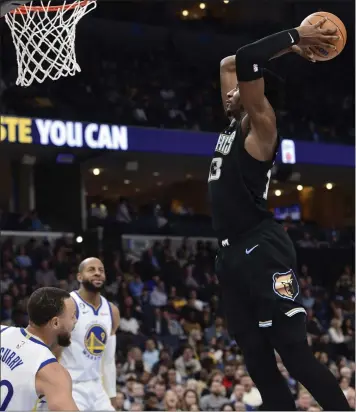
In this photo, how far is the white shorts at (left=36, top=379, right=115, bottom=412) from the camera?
6.89 m

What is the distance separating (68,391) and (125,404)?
6.70 metres

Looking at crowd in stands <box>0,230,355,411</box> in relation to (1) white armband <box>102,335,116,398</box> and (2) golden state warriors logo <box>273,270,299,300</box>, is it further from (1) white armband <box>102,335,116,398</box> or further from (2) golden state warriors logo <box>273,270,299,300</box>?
(2) golden state warriors logo <box>273,270,299,300</box>

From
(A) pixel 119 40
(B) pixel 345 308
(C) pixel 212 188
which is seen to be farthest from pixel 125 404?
(A) pixel 119 40

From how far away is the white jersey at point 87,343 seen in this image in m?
6.89

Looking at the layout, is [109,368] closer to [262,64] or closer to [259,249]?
[259,249]

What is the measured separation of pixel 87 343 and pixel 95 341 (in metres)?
0.07

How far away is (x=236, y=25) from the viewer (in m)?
21.8

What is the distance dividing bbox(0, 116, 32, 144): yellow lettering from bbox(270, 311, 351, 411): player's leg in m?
10.9

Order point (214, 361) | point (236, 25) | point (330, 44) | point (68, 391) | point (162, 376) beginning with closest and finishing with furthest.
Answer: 1. point (68, 391)
2. point (330, 44)
3. point (162, 376)
4. point (214, 361)
5. point (236, 25)

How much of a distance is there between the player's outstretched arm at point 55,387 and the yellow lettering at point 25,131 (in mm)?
10897

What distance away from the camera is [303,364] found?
385 centimetres

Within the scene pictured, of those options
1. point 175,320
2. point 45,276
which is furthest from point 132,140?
point 175,320

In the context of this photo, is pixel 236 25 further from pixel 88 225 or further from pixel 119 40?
pixel 88 225


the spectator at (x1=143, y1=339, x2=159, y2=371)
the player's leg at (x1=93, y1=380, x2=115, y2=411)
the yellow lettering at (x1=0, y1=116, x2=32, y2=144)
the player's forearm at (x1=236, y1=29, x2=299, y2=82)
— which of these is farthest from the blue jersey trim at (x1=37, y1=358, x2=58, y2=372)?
the yellow lettering at (x1=0, y1=116, x2=32, y2=144)
